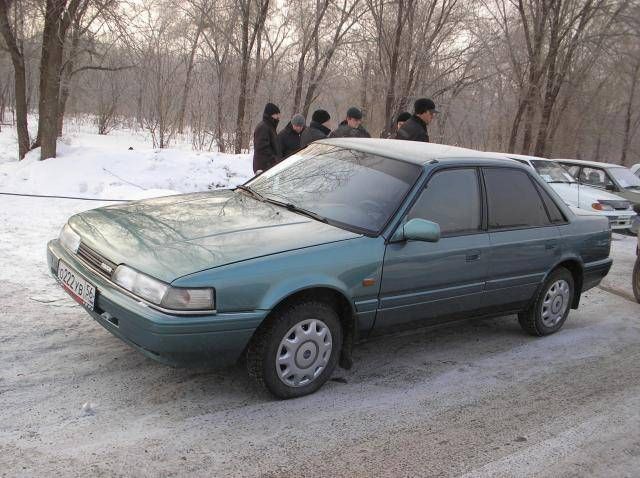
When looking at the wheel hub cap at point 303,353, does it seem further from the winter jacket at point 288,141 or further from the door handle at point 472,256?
the winter jacket at point 288,141

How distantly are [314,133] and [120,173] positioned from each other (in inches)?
199

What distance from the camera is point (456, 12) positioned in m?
22.1

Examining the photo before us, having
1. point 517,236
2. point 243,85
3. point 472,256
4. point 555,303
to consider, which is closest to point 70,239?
point 472,256

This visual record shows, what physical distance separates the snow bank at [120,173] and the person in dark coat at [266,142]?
2156mm

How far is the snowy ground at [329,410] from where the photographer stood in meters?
3.04

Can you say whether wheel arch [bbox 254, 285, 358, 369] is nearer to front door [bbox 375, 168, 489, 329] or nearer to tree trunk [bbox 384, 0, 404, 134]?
front door [bbox 375, 168, 489, 329]

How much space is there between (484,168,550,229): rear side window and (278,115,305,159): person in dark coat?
15.3ft

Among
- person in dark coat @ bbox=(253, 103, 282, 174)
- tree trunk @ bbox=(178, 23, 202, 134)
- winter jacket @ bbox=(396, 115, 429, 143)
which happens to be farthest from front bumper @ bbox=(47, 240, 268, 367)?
tree trunk @ bbox=(178, 23, 202, 134)

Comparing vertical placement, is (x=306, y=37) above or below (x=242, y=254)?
above

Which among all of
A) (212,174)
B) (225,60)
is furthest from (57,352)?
(225,60)

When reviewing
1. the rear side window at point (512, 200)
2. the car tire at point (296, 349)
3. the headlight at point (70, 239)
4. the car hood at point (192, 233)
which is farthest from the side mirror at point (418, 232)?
the headlight at point (70, 239)

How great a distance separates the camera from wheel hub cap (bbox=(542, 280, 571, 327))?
5324 mm

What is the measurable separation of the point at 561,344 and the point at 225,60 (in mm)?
18768

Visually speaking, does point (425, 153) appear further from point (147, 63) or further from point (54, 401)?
point (147, 63)
